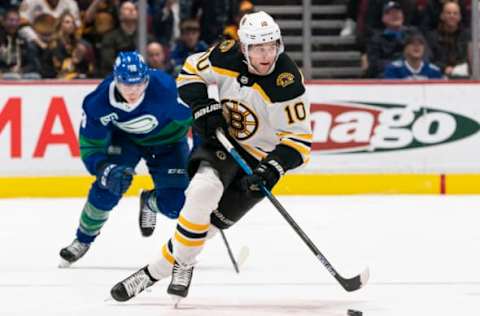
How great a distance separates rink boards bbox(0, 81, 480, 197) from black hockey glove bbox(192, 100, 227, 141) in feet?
13.0

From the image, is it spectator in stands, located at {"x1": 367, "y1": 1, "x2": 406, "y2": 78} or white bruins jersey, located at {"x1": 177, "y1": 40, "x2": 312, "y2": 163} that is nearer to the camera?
white bruins jersey, located at {"x1": 177, "y1": 40, "x2": 312, "y2": 163}

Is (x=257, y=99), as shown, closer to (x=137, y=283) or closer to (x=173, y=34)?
(x=137, y=283)

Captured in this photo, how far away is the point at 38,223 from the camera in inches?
302

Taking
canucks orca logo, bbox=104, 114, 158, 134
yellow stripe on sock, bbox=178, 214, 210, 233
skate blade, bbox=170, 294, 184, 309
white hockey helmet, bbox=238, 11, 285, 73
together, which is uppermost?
white hockey helmet, bbox=238, 11, 285, 73

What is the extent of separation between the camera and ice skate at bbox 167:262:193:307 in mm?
4895

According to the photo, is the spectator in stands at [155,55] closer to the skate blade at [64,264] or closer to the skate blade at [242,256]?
the skate blade at [64,264]

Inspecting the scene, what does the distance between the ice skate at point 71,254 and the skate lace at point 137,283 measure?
4.25 ft

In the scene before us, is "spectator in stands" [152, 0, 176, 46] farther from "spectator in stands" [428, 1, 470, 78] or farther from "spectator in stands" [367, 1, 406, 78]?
"spectator in stands" [428, 1, 470, 78]

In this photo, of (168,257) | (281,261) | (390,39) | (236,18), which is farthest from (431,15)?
(168,257)

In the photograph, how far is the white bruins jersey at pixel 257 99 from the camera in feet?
16.2

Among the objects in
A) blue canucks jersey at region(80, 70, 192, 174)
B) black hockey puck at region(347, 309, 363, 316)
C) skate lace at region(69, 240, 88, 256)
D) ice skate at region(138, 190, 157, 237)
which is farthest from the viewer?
ice skate at region(138, 190, 157, 237)

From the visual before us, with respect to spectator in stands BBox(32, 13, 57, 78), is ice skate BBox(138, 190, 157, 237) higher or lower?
lower

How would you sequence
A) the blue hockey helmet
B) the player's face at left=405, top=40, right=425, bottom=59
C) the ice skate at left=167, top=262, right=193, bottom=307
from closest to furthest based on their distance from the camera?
the ice skate at left=167, top=262, right=193, bottom=307, the blue hockey helmet, the player's face at left=405, top=40, right=425, bottom=59

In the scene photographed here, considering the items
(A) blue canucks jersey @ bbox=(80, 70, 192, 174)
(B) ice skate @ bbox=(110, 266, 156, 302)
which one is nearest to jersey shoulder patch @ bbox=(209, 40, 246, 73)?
(B) ice skate @ bbox=(110, 266, 156, 302)
